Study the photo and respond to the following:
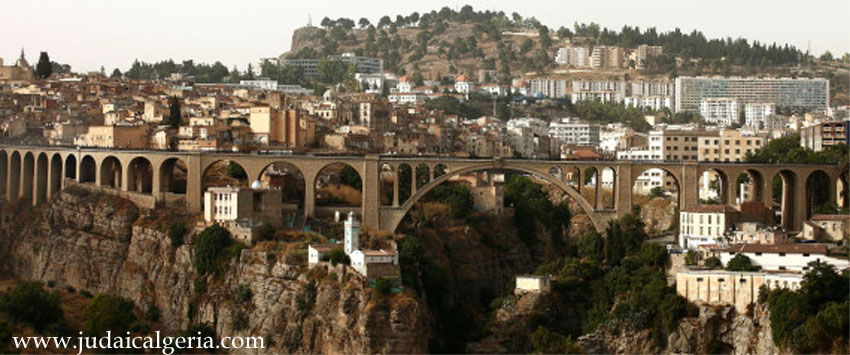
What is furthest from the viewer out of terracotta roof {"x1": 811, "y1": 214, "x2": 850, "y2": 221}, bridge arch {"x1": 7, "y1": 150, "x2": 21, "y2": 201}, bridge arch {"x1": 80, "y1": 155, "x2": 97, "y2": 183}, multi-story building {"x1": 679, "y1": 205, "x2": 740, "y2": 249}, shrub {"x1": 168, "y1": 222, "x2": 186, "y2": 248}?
bridge arch {"x1": 7, "y1": 150, "x2": 21, "y2": 201}

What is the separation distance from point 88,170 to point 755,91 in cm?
7164

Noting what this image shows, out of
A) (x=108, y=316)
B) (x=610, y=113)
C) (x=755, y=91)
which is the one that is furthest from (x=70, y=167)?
(x=755, y=91)

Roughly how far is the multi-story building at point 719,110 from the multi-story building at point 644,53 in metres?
18.2

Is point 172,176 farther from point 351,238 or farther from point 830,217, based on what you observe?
point 830,217

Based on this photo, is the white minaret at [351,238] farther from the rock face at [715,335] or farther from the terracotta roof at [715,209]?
the terracotta roof at [715,209]

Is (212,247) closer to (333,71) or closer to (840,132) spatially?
(840,132)

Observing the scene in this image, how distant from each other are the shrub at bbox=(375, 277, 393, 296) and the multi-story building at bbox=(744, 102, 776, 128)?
66851mm

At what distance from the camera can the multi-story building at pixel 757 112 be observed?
103 metres

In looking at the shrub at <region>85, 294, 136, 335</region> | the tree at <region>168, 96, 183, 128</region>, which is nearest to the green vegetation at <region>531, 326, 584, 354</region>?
the shrub at <region>85, 294, 136, 335</region>

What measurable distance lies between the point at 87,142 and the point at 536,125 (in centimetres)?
3717

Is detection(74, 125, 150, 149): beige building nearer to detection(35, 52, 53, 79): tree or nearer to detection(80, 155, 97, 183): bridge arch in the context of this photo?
detection(80, 155, 97, 183): bridge arch

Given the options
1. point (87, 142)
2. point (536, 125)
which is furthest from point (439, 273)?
point (536, 125)

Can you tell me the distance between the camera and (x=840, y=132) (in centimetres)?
5938

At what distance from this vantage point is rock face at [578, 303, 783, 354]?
38219 mm
